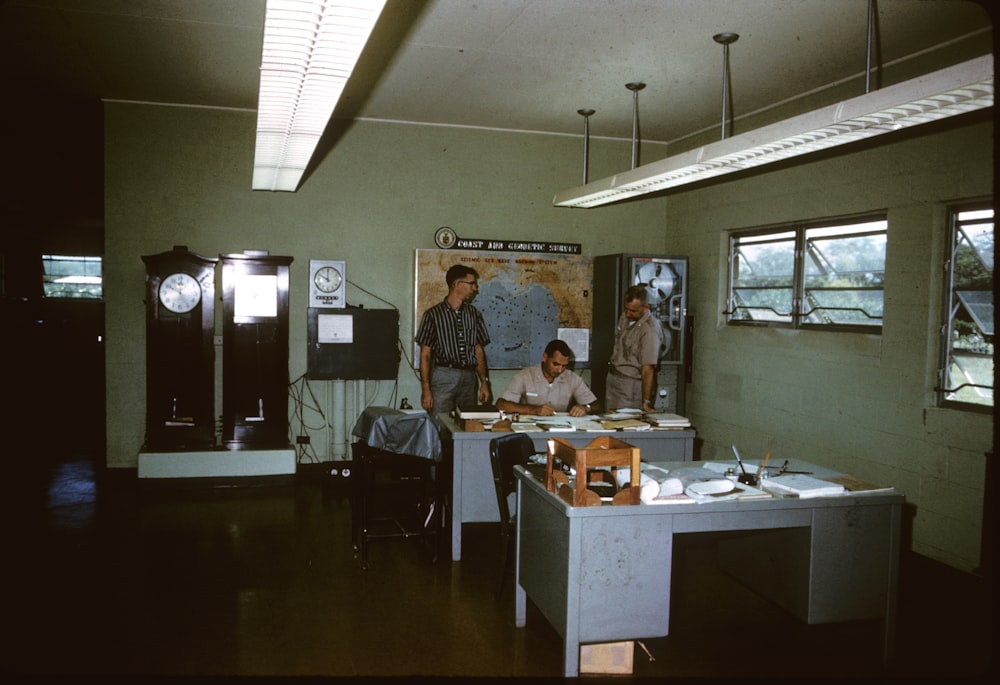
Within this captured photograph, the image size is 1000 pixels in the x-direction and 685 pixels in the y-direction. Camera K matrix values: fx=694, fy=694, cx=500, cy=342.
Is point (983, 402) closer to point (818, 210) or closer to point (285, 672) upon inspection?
point (818, 210)

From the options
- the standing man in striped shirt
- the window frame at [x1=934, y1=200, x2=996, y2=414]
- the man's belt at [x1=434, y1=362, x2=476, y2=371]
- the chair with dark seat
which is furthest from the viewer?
the man's belt at [x1=434, y1=362, x2=476, y2=371]

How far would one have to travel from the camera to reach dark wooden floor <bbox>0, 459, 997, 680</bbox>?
307 centimetres

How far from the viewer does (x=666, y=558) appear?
2.88 metres

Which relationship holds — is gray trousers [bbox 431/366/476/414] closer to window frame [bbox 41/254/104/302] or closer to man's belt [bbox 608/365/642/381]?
man's belt [bbox 608/365/642/381]

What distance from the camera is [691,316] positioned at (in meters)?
6.61

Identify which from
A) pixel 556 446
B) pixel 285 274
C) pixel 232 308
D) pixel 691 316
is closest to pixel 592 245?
pixel 691 316

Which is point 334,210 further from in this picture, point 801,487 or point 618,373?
point 801,487

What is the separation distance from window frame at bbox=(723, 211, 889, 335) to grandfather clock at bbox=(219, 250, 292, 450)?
3.95m

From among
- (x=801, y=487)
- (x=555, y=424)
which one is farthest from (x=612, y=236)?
(x=801, y=487)

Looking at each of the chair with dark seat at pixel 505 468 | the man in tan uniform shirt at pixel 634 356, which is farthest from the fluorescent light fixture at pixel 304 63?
the man in tan uniform shirt at pixel 634 356

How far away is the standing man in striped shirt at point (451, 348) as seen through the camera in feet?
18.1

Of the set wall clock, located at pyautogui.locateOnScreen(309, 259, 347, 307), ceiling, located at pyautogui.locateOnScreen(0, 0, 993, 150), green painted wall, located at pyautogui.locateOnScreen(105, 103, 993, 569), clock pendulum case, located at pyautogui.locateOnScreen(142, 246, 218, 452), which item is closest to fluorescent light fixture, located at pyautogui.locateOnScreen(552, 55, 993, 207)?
ceiling, located at pyautogui.locateOnScreen(0, 0, 993, 150)

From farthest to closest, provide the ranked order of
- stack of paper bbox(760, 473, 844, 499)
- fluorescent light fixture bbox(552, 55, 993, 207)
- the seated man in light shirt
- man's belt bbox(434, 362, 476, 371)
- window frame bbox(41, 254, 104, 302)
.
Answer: window frame bbox(41, 254, 104, 302), man's belt bbox(434, 362, 476, 371), the seated man in light shirt, stack of paper bbox(760, 473, 844, 499), fluorescent light fixture bbox(552, 55, 993, 207)

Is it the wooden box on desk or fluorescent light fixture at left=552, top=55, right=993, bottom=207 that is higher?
fluorescent light fixture at left=552, top=55, right=993, bottom=207
